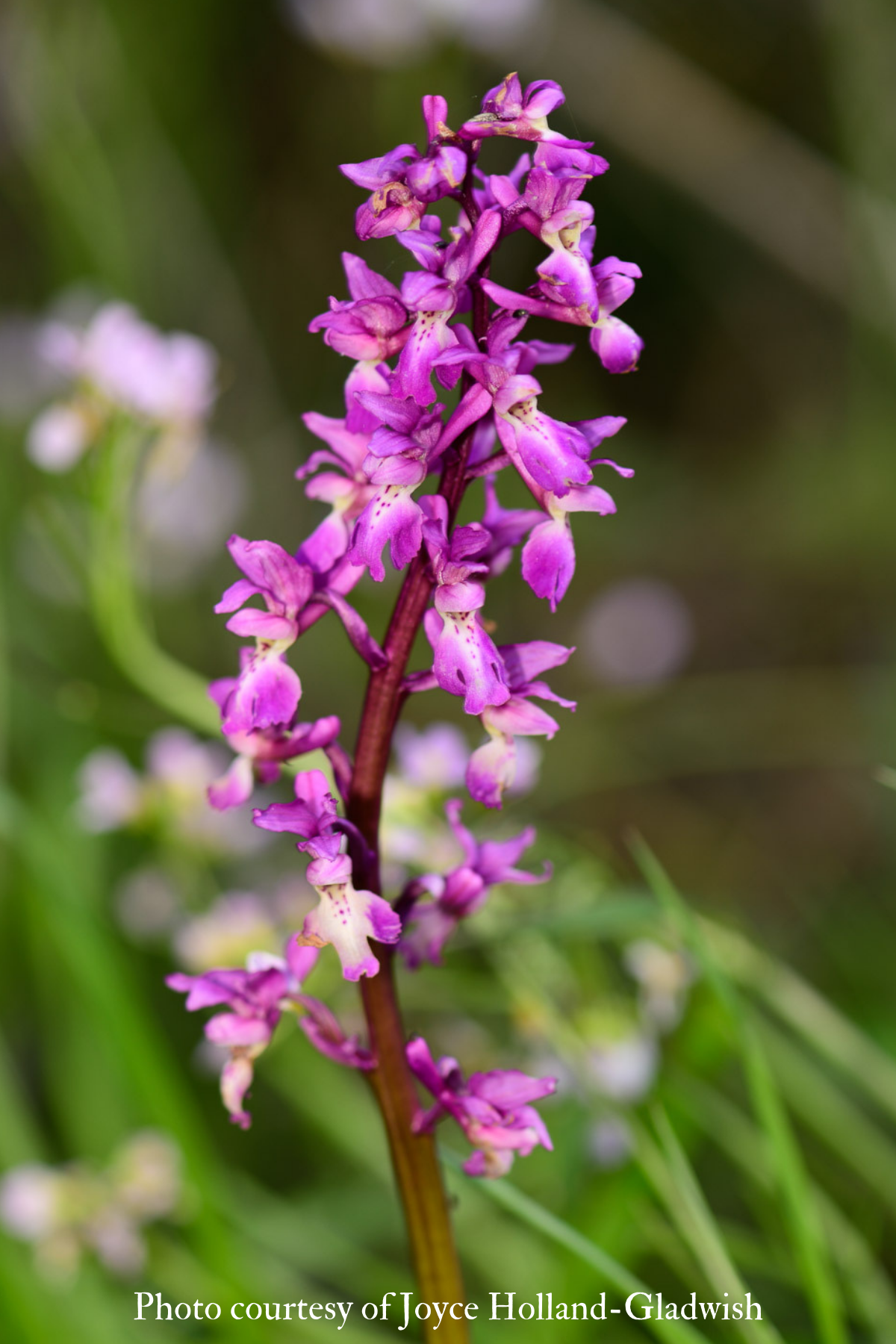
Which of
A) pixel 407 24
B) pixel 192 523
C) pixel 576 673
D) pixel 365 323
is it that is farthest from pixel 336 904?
pixel 407 24

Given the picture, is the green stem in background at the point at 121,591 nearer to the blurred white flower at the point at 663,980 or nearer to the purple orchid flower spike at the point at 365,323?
the blurred white flower at the point at 663,980

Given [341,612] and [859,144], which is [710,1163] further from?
[859,144]

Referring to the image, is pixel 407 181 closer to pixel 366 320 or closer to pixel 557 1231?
pixel 366 320

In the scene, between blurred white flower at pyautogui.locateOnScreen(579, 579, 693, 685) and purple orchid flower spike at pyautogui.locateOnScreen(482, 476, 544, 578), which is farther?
blurred white flower at pyautogui.locateOnScreen(579, 579, 693, 685)

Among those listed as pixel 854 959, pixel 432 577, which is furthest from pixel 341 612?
pixel 854 959

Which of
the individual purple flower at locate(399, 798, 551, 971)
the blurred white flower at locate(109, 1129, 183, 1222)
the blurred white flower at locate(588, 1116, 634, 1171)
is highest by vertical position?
the individual purple flower at locate(399, 798, 551, 971)

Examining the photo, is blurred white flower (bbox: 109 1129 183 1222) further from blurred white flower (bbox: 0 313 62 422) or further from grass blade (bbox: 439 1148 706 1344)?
blurred white flower (bbox: 0 313 62 422)

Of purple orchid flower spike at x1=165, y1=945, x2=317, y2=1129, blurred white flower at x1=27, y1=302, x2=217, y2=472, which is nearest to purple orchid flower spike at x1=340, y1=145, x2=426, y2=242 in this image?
purple orchid flower spike at x1=165, y1=945, x2=317, y2=1129
